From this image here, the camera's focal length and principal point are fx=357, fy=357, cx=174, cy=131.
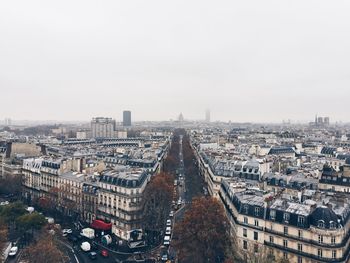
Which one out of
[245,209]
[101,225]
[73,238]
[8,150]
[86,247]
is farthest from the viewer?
[8,150]

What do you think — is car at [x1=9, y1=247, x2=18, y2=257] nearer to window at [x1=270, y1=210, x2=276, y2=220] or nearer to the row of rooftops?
the row of rooftops

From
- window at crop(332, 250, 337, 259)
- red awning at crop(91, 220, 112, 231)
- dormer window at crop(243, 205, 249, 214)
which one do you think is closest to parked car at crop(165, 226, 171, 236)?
red awning at crop(91, 220, 112, 231)

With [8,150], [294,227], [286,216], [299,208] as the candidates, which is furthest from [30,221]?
[8,150]

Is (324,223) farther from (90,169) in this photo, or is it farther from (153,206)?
(90,169)

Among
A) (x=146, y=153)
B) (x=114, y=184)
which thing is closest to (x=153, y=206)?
(x=114, y=184)

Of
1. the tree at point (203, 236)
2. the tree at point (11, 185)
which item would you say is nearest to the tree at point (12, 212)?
the tree at point (11, 185)

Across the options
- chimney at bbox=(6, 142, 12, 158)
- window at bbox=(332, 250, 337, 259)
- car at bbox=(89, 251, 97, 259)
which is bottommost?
car at bbox=(89, 251, 97, 259)

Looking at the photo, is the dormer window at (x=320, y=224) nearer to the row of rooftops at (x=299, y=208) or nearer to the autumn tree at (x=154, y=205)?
the row of rooftops at (x=299, y=208)

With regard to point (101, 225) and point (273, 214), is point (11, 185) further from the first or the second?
point (273, 214)
